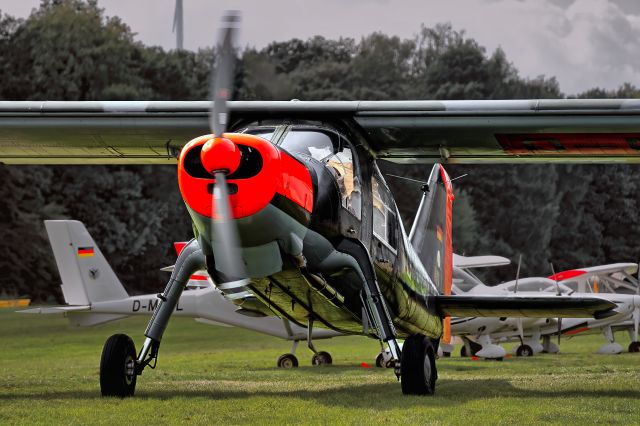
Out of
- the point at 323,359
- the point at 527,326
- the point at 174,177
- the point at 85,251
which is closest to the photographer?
the point at 85,251

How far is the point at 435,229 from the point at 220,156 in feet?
26.7

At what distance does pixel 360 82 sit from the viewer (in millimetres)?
77438

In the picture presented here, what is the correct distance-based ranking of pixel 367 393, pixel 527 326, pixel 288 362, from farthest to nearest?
pixel 527 326
pixel 288 362
pixel 367 393

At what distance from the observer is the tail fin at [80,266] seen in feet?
70.1

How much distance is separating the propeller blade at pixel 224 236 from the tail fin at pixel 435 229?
6.20 metres

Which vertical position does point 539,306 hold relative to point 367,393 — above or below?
above

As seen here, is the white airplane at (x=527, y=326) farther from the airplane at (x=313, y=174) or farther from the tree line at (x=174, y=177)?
the airplane at (x=313, y=174)

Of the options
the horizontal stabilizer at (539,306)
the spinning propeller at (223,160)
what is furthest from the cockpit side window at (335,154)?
the horizontal stabilizer at (539,306)

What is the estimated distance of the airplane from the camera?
31.4 feet

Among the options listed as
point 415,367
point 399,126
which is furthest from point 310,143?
point 415,367

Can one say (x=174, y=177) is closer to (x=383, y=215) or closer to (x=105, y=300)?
(x=105, y=300)

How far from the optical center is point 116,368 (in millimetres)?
11508

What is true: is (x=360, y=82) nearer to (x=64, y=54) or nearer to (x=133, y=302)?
(x=64, y=54)

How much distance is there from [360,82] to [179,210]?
26.1 metres
